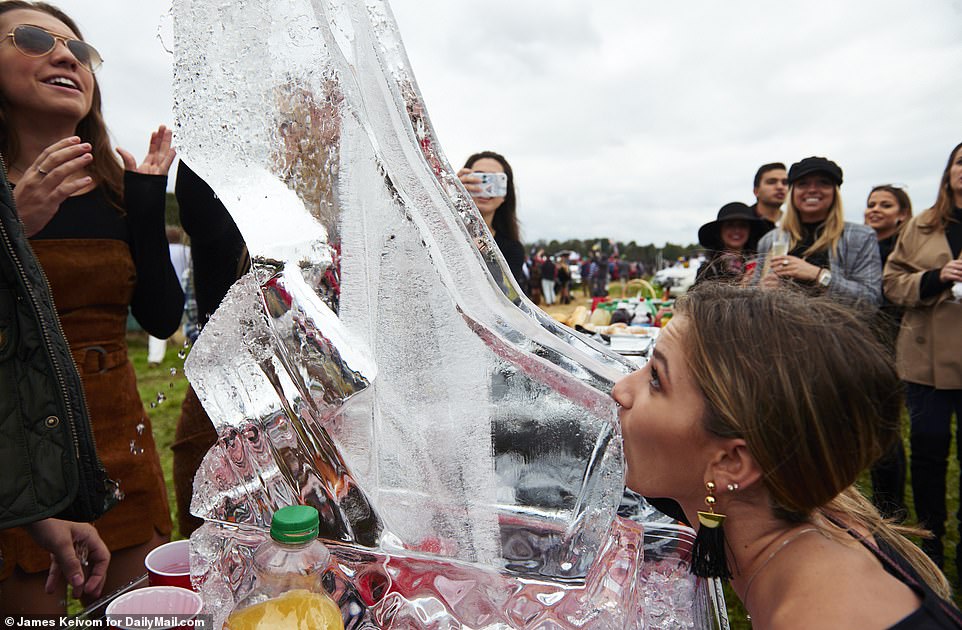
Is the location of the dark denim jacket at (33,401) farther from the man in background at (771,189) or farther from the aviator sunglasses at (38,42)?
the man in background at (771,189)

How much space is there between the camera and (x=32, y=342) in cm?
97

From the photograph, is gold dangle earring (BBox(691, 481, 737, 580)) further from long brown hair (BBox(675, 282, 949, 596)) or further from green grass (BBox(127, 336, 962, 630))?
green grass (BBox(127, 336, 962, 630))

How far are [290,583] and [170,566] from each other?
359 mm

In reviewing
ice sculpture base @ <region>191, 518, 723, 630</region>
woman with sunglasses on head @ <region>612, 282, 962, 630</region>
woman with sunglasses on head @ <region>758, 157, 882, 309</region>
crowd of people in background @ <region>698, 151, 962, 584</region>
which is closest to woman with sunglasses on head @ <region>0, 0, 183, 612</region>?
ice sculpture base @ <region>191, 518, 723, 630</region>

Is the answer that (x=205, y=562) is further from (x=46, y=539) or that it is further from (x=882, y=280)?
(x=882, y=280)

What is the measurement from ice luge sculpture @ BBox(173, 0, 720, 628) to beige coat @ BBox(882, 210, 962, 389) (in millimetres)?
2337

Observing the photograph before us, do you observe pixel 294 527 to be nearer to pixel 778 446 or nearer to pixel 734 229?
pixel 778 446

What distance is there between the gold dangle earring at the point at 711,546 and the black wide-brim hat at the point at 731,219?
2.72m

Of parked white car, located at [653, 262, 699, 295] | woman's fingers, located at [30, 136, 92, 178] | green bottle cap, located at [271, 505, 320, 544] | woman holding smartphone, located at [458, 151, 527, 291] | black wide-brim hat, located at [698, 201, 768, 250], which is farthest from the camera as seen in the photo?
parked white car, located at [653, 262, 699, 295]

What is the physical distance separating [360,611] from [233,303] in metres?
0.43

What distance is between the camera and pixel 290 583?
2.38 ft

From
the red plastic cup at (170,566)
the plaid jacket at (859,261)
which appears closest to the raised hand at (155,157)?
the red plastic cup at (170,566)

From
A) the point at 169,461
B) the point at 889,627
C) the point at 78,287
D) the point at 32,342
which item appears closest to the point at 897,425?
the point at 889,627

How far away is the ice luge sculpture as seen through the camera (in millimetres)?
782
